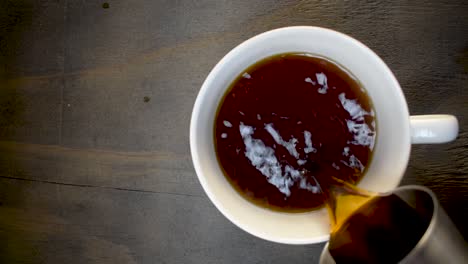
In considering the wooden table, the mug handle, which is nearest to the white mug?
the mug handle

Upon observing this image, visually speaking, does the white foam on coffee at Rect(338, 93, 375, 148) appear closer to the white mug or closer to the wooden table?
the white mug

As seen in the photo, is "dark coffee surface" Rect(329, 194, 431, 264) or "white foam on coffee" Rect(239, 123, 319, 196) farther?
"white foam on coffee" Rect(239, 123, 319, 196)

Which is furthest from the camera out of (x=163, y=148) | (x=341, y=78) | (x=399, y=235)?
(x=163, y=148)

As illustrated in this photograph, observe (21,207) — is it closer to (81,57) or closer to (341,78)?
(81,57)

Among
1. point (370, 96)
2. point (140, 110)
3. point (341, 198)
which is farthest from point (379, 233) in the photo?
point (140, 110)

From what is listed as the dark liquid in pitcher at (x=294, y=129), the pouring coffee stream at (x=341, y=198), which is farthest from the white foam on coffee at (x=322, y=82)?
the pouring coffee stream at (x=341, y=198)

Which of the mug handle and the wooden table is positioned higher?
the mug handle

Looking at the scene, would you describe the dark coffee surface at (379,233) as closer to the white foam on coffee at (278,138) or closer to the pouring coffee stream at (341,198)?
the pouring coffee stream at (341,198)

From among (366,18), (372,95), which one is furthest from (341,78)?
(366,18)
